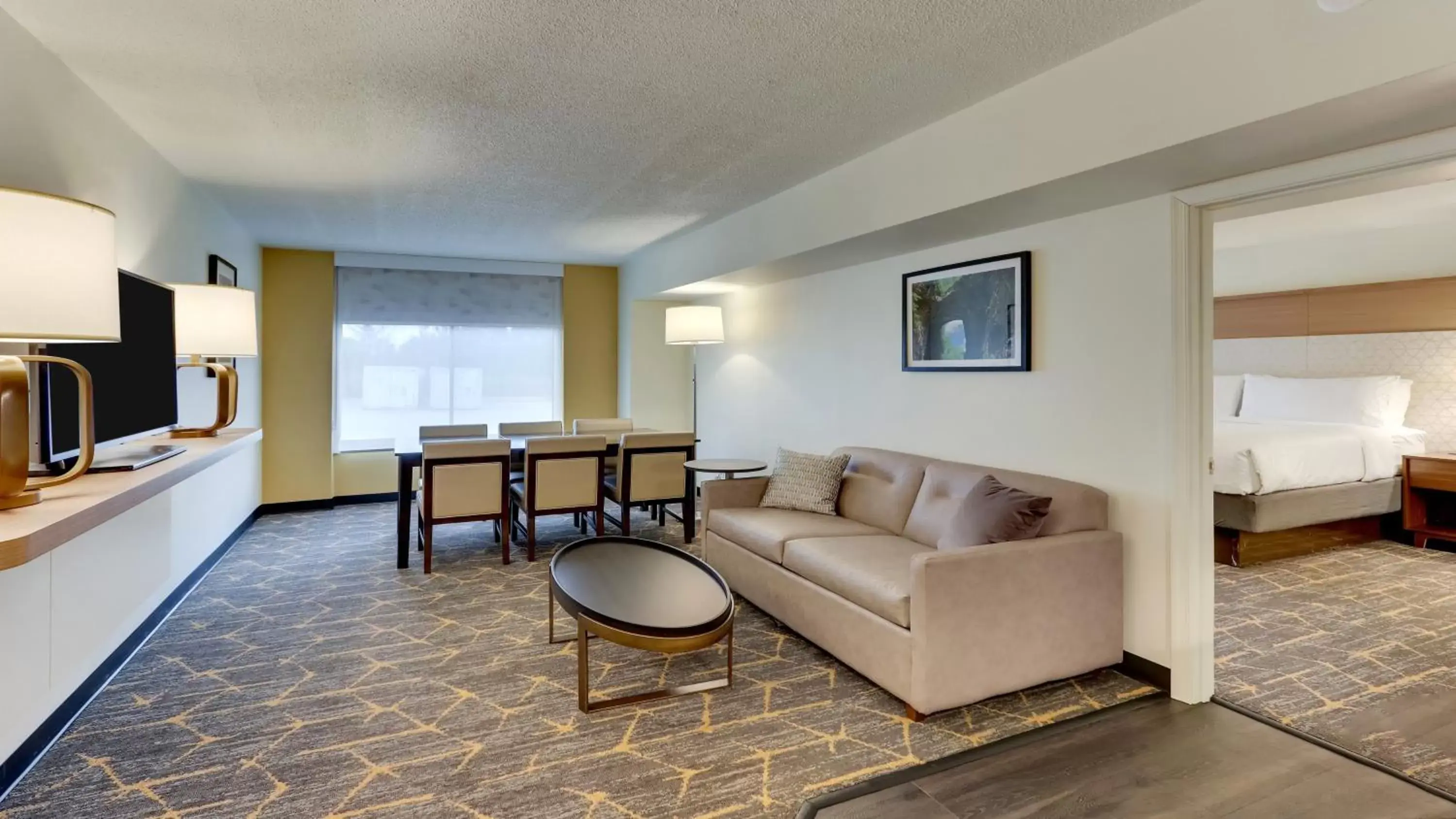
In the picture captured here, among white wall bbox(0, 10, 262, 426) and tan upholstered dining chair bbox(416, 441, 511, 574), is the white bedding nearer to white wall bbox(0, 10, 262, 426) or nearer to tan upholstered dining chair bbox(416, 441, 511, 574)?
tan upholstered dining chair bbox(416, 441, 511, 574)

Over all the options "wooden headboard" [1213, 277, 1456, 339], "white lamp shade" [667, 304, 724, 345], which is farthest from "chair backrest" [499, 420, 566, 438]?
"wooden headboard" [1213, 277, 1456, 339]

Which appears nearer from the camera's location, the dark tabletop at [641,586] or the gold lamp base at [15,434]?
the gold lamp base at [15,434]

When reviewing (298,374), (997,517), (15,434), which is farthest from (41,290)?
(298,374)

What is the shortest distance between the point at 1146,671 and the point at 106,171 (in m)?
4.93

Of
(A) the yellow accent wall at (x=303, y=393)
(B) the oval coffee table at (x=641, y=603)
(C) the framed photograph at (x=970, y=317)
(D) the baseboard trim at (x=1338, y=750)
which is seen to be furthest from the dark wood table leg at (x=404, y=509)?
(D) the baseboard trim at (x=1338, y=750)

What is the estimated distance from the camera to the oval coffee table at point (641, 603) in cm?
254

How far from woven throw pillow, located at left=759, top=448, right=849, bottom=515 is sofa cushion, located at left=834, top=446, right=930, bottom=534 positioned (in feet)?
0.25

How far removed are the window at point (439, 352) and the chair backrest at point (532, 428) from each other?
1188 mm

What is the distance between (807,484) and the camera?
4207 millimetres

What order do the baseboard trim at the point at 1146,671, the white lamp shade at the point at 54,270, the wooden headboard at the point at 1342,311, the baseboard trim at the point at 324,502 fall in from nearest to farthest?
the white lamp shade at the point at 54,270 < the baseboard trim at the point at 1146,671 < the wooden headboard at the point at 1342,311 < the baseboard trim at the point at 324,502

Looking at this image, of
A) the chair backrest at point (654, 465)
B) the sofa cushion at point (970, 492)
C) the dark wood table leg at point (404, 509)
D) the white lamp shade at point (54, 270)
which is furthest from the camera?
the chair backrest at point (654, 465)

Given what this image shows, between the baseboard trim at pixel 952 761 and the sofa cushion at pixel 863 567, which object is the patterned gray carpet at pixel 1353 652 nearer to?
the baseboard trim at pixel 952 761

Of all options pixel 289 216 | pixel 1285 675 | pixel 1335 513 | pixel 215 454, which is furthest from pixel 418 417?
pixel 1335 513

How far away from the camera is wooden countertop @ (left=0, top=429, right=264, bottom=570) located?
4.73 ft
